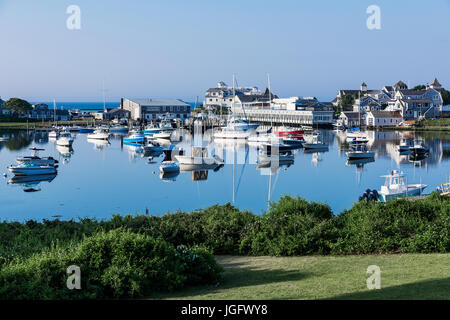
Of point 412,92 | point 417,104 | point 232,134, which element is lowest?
point 232,134

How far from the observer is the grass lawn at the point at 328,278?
7973 millimetres

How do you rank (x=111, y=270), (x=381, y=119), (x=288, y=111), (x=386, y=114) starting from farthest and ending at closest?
(x=288, y=111) < (x=386, y=114) < (x=381, y=119) < (x=111, y=270)

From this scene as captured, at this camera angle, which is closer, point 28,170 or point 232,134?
point 28,170

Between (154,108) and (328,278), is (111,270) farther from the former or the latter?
(154,108)

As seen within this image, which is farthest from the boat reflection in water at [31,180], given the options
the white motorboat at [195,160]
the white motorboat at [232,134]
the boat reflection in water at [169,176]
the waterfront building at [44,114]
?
the waterfront building at [44,114]

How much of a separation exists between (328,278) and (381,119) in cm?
9199

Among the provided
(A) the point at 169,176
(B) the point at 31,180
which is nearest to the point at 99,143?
(B) the point at 31,180

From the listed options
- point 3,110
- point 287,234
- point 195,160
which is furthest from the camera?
point 3,110

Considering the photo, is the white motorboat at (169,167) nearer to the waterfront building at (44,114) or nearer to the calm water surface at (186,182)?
the calm water surface at (186,182)

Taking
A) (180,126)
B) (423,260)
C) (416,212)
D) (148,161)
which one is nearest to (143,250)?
(423,260)

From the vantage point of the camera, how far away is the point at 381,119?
9650 cm

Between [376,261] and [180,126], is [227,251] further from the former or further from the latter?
[180,126]

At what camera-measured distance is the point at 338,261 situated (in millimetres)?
11039

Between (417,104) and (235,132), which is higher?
(417,104)
